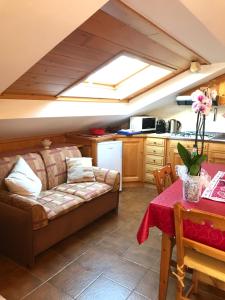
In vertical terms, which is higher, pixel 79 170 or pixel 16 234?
pixel 79 170

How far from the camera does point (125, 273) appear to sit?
214 centimetres

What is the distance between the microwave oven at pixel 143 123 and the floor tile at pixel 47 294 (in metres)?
2.93

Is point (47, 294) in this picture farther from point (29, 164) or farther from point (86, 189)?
point (29, 164)

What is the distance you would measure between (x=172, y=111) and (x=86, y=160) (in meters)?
2.13

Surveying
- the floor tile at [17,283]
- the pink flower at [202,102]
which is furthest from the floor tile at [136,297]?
the pink flower at [202,102]

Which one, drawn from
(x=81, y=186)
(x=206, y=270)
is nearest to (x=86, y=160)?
(x=81, y=186)

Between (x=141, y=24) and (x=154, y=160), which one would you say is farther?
(x=154, y=160)

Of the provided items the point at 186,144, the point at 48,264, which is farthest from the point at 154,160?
the point at 48,264

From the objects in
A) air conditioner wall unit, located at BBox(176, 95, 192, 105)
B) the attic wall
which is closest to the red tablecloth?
air conditioner wall unit, located at BBox(176, 95, 192, 105)

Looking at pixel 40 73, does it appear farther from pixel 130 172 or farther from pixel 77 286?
pixel 130 172

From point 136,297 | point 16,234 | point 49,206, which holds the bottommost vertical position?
point 136,297

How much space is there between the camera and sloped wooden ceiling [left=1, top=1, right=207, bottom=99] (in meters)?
1.76

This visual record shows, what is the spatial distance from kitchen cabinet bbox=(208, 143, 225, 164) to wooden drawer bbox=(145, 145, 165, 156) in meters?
0.76

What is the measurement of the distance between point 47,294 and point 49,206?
795 mm
